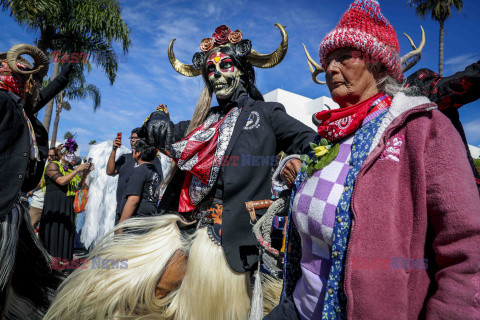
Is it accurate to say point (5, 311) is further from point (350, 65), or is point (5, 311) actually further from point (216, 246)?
point (350, 65)

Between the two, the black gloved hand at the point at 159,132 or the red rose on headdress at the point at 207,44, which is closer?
the black gloved hand at the point at 159,132

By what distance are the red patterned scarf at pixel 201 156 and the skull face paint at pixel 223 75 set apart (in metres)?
0.23

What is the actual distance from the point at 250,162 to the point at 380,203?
114 centimetres

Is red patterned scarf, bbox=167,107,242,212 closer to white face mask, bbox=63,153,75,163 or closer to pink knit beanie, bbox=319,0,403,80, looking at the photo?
pink knit beanie, bbox=319,0,403,80

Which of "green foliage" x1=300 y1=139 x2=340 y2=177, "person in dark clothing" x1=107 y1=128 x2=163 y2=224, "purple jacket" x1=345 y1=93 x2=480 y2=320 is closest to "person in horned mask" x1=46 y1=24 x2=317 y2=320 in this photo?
"green foliage" x1=300 y1=139 x2=340 y2=177

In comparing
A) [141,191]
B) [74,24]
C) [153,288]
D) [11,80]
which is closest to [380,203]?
[153,288]

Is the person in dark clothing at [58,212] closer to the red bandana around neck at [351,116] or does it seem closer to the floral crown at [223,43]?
the floral crown at [223,43]

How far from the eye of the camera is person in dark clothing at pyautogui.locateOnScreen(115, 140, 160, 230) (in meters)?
4.04

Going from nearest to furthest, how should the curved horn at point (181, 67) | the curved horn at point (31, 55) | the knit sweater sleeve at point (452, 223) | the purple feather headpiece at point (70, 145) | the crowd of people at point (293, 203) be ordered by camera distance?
the knit sweater sleeve at point (452, 223) < the crowd of people at point (293, 203) < the curved horn at point (31, 55) < the curved horn at point (181, 67) < the purple feather headpiece at point (70, 145)

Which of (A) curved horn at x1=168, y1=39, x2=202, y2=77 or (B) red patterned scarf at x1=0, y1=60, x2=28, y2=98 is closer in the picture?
(B) red patterned scarf at x1=0, y1=60, x2=28, y2=98

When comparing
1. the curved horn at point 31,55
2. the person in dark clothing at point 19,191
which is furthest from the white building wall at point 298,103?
the person in dark clothing at point 19,191

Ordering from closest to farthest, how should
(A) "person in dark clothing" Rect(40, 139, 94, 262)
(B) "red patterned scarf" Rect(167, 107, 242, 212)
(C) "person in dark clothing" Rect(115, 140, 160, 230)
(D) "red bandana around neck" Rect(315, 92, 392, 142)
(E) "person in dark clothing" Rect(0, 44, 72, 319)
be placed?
(D) "red bandana around neck" Rect(315, 92, 392, 142), (B) "red patterned scarf" Rect(167, 107, 242, 212), (E) "person in dark clothing" Rect(0, 44, 72, 319), (C) "person in dark clothing" Rect(115, 140, 160, 230), (A) "person in dark clothing" Rect(40, 139, 94, 262)

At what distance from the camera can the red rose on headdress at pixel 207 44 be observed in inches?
102

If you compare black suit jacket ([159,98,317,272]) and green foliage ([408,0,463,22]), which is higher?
green foliage ([408,0,463,22])
